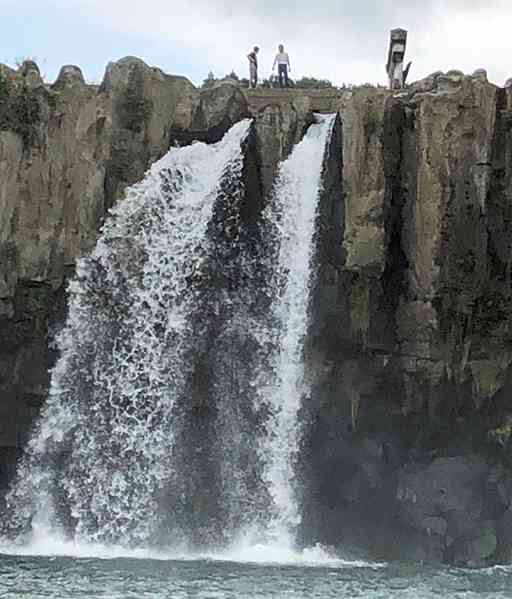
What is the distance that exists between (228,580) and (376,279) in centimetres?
793

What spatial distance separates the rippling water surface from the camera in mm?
17297

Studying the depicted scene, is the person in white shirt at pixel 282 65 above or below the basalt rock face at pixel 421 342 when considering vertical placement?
above

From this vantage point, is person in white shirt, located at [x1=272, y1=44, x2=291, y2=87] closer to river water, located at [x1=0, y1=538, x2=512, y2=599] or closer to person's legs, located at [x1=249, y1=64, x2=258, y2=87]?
person's legs, located at [x1=249, y1=64, x2=258, y2=87]

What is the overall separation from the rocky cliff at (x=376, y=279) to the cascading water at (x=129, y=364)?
1.52 feet

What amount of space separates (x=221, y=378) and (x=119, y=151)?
5066 millimetres

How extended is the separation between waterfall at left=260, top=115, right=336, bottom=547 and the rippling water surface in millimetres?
2645

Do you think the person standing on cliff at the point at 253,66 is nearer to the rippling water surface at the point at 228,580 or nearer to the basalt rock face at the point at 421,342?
the basalt rock face at the point at 421,342

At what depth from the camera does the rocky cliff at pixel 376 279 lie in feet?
79.4

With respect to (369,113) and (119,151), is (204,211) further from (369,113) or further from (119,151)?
(369,113)

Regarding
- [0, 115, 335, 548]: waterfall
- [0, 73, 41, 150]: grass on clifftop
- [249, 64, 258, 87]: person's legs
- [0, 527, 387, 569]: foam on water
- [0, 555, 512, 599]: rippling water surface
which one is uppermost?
[249, 64, 258, 87]: person's legs

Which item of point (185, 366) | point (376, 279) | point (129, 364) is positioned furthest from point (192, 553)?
point (376, 279)

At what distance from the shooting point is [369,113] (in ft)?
80.1

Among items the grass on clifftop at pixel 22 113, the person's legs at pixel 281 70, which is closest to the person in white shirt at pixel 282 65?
the person's legs at pixel 281 70

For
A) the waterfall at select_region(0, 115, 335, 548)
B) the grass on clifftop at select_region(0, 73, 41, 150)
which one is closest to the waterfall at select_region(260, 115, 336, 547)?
the waterfall at select_region(0, 115, 335, 548)
